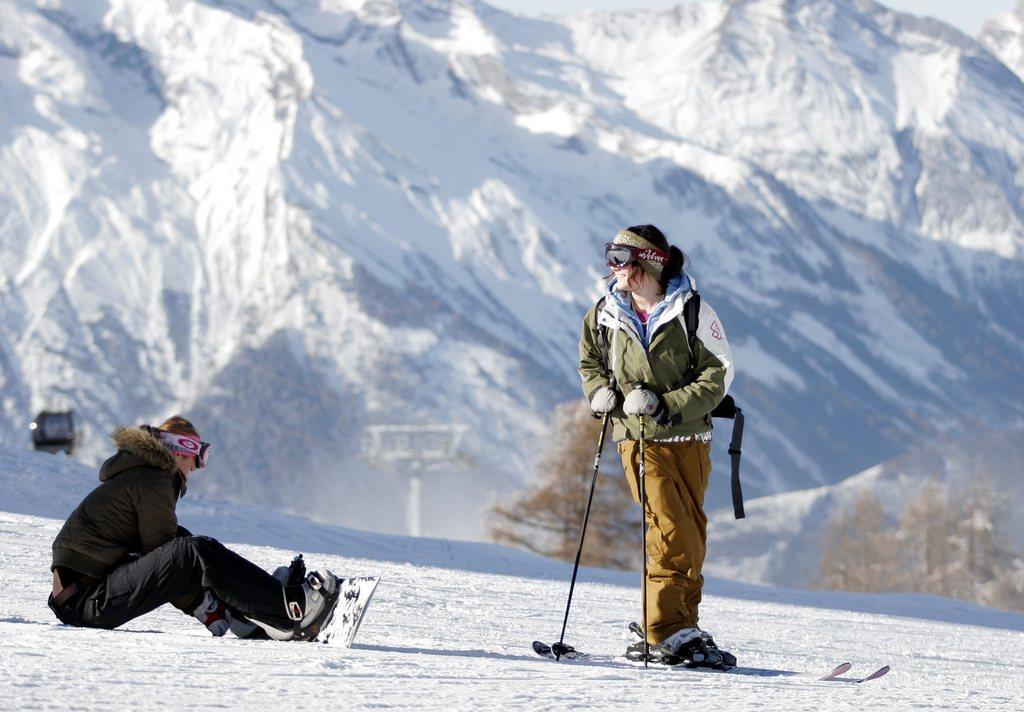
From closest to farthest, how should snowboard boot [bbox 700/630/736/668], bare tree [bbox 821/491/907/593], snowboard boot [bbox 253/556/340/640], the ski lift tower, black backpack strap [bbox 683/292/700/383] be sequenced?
snowboard boot [bbox 253/556/340/640]
black backpack strap [bbox 683/292/700/383]
snowboard boot [bbox 700/630/736/668]
bare tree [bbox 821/491/907/593]
the ski lift tower

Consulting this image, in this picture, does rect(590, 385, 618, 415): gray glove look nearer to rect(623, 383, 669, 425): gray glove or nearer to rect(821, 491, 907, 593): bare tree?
rect(623, 383, 669, 425): gray glove

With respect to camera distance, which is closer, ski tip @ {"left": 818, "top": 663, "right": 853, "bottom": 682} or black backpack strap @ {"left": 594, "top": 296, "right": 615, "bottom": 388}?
ski tip @ {"left": 818, "top": 663, "right": 853, "bottom": 682}

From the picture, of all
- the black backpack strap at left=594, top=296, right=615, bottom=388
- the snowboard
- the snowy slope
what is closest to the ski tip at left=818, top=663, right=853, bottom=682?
the snowy slope

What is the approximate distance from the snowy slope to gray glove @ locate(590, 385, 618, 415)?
3.56ft

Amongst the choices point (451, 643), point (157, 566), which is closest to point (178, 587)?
Answer: point (157, 566)

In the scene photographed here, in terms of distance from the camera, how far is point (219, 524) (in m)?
14.9

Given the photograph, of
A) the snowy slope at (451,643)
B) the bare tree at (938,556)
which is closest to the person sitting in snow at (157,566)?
the snowy slope at (451,643)

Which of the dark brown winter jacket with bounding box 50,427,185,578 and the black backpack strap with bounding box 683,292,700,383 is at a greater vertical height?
the black backpack strap with bounding box 683,292,700,383

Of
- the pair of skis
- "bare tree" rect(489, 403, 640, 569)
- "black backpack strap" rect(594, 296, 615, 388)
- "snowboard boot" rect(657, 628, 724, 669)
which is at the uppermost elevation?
"bare tree" rect(489, 403, 640, 569)

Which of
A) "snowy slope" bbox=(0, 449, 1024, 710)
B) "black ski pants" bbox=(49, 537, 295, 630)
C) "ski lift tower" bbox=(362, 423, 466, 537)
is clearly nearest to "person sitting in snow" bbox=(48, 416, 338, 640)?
"black ski pants" bbox=(49, 537, 295, 630)

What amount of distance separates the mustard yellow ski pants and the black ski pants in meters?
1.57

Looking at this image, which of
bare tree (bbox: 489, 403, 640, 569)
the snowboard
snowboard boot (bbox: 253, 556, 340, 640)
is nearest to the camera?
the snowboard

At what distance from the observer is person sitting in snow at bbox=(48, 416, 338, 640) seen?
6957mm

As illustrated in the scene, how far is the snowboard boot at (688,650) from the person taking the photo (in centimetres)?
720
